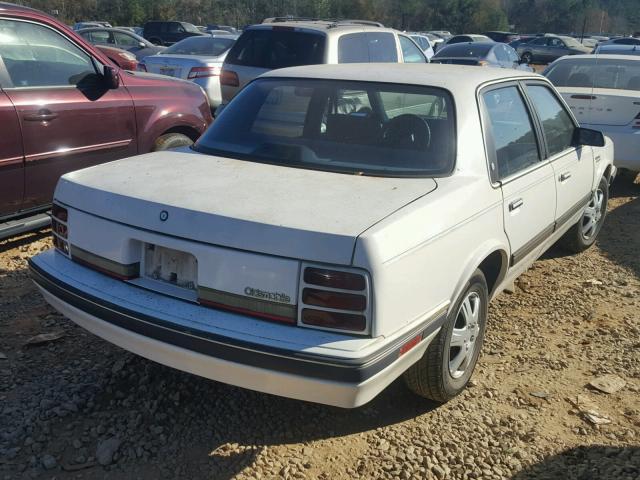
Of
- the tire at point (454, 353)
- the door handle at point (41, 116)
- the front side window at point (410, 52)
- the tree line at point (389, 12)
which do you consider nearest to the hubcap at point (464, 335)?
the tire at point (454, 353)

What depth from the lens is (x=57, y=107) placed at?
5121mm

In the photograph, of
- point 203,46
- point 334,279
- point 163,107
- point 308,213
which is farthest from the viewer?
point 203,46

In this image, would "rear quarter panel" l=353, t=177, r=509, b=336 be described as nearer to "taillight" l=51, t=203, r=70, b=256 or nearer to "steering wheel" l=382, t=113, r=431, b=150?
"steering wheel" l=382, t=113, r=431, b=150

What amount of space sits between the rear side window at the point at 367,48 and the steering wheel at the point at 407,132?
186 inches

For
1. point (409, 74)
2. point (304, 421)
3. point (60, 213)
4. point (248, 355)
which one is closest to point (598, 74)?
point (409, 74)

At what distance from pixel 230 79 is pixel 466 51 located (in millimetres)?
8695

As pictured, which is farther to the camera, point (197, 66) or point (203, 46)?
point (203, 46)

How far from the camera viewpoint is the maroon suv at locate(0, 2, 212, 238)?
192 inches

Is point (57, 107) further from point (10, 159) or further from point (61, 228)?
point (61, 228)

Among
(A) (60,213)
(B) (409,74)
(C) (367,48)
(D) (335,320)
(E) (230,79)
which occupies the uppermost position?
(C) (367,48)

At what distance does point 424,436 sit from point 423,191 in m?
1.15

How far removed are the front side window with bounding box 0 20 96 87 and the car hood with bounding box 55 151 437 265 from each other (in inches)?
81.6

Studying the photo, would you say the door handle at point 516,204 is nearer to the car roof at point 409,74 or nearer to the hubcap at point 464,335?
the hubcap at point 464,335

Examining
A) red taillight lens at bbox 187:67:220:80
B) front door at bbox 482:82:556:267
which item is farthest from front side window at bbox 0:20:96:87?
red taillight lens at bbox 187:67:220:80
